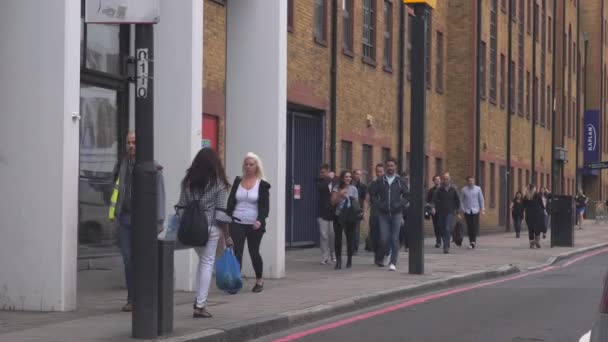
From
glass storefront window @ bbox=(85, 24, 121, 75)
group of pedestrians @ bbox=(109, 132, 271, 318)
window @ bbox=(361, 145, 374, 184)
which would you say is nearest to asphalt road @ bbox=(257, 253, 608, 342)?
group of pedestrians @ bbox=(109, 132, 271, 318)

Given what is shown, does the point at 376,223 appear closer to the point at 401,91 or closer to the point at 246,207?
the point at 246,207

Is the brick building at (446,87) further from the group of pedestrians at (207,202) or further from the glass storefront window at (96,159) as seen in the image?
the group of pedestrians at (207,202)

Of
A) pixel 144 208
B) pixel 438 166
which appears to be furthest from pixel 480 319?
pixel 438 166

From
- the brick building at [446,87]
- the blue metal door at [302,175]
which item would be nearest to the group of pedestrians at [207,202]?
the brick building at [446,87]

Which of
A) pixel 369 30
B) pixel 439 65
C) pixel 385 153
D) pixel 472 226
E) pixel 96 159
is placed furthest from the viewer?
pixel 439 65

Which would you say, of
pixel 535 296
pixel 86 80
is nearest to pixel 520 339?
pixel 535 296

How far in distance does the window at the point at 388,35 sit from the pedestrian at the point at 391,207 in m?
11.9

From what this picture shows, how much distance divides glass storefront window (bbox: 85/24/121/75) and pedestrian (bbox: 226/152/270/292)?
14.3 feet

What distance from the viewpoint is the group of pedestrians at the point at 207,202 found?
11312mm

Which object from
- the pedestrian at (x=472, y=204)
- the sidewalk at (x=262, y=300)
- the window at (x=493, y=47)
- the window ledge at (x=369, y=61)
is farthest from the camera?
the window at (x=493, y=47)

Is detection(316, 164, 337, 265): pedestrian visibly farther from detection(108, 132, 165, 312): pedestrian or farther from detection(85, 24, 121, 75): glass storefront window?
detection(108, 132, 165, 312): pedestrian

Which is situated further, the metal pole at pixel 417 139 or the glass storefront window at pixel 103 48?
the metal pole at pixel 417 139

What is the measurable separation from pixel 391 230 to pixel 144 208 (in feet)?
31.6

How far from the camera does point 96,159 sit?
1736 centimetres
